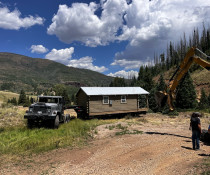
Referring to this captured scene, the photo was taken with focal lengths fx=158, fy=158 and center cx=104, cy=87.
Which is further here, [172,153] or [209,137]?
[209,137]

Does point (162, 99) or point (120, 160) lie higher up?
point (162, 99)

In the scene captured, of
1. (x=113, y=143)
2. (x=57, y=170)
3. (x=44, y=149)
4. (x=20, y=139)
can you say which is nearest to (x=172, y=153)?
(x=113, y=143)

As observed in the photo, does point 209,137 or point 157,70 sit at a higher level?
point 157,70

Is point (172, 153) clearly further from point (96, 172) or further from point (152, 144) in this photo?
point (96, 172)

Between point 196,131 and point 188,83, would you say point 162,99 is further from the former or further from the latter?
point 188,83

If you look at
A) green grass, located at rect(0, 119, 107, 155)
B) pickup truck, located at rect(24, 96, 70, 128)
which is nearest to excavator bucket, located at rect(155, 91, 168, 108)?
green grass, located at rect(0, 119, 107, 155)

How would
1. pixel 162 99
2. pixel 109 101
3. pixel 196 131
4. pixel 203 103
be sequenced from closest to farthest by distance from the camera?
1. pixel 196 131
2. pixel 162 99
3. pixel 109 101
4. pixel 203 103

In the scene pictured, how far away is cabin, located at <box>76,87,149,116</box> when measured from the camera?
20.5 m

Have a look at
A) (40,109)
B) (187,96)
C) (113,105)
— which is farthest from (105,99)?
(187,96)

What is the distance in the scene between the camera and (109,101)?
70.5 feet

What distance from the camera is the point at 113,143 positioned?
8.87 metres

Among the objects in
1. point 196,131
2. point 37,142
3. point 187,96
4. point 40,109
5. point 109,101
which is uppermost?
point 187,96

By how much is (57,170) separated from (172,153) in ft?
15.6

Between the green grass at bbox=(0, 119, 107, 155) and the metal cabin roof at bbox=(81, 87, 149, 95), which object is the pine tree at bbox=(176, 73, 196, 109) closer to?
the metal cabin roof at bbox=(81, 87, 149, 95)
